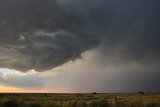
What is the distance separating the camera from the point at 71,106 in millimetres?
32812

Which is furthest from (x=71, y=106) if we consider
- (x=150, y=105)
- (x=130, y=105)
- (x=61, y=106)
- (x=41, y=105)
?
(x=150, y=105)

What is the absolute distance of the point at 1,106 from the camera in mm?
31484

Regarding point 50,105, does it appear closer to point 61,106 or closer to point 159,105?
point 61,106

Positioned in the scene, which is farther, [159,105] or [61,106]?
[61,106]

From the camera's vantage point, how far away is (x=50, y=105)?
108 ft

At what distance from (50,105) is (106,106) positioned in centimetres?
619

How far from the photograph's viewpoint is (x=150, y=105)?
102 ft

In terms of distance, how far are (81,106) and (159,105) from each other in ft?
26.9

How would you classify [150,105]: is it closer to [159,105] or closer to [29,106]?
[159,105]

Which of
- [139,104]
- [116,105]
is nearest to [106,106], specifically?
[116,105]

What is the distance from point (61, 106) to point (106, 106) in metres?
5.05

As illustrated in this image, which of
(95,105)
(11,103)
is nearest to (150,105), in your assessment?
(95,105)

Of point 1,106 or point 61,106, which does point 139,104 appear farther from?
point 1,106

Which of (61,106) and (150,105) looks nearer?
Answer: (150,105)
